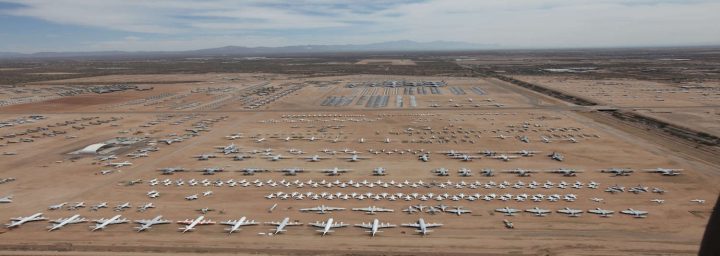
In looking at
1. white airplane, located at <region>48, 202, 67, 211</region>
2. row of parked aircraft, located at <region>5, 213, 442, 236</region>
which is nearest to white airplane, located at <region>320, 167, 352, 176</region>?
row of parked aircraft, located at <region>5, 213, 442, 236</region>

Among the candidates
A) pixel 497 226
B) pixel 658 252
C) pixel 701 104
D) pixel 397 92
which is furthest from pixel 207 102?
pixel 701 104

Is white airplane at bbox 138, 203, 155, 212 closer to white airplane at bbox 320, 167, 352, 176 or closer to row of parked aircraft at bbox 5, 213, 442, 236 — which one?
row of parked aircraft at bbox 5, 213, 442, 236

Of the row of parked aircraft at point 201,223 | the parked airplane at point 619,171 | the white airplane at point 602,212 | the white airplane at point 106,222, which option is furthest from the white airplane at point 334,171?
the parked airplane at point 619,171

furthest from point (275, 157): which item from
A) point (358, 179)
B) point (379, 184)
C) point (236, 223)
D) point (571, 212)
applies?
point (571, 212)

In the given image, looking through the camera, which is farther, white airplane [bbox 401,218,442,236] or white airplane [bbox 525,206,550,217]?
white airplane [bbox 525,206,550,217]

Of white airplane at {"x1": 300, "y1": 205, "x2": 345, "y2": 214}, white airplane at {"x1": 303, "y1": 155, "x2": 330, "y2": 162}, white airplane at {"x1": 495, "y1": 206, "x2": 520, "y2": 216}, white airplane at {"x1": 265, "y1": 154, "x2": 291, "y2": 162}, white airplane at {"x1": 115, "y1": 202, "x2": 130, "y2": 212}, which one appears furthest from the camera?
white airplane at {"x1": 265, "y1": 154, "x2": 291, "y2": 162}

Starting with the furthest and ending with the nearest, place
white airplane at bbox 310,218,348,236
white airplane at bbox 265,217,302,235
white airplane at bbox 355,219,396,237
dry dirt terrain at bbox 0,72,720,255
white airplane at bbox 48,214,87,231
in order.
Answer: white airplane at bbox 48,214,87,231 < white airplane at bbox 265,217,302,235 < white airplane at bbox 310,218,348,236 < white airplane at bbox 355,219,396,237 < dry dirt terrain at bbox 0,72,720,255

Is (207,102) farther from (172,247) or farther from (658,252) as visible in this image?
(658,252)

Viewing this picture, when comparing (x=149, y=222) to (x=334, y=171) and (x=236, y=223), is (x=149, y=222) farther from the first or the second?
(x=334, y=171)

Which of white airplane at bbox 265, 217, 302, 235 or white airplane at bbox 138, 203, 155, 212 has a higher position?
white airplane at bbox 138, 203, 155, 212
